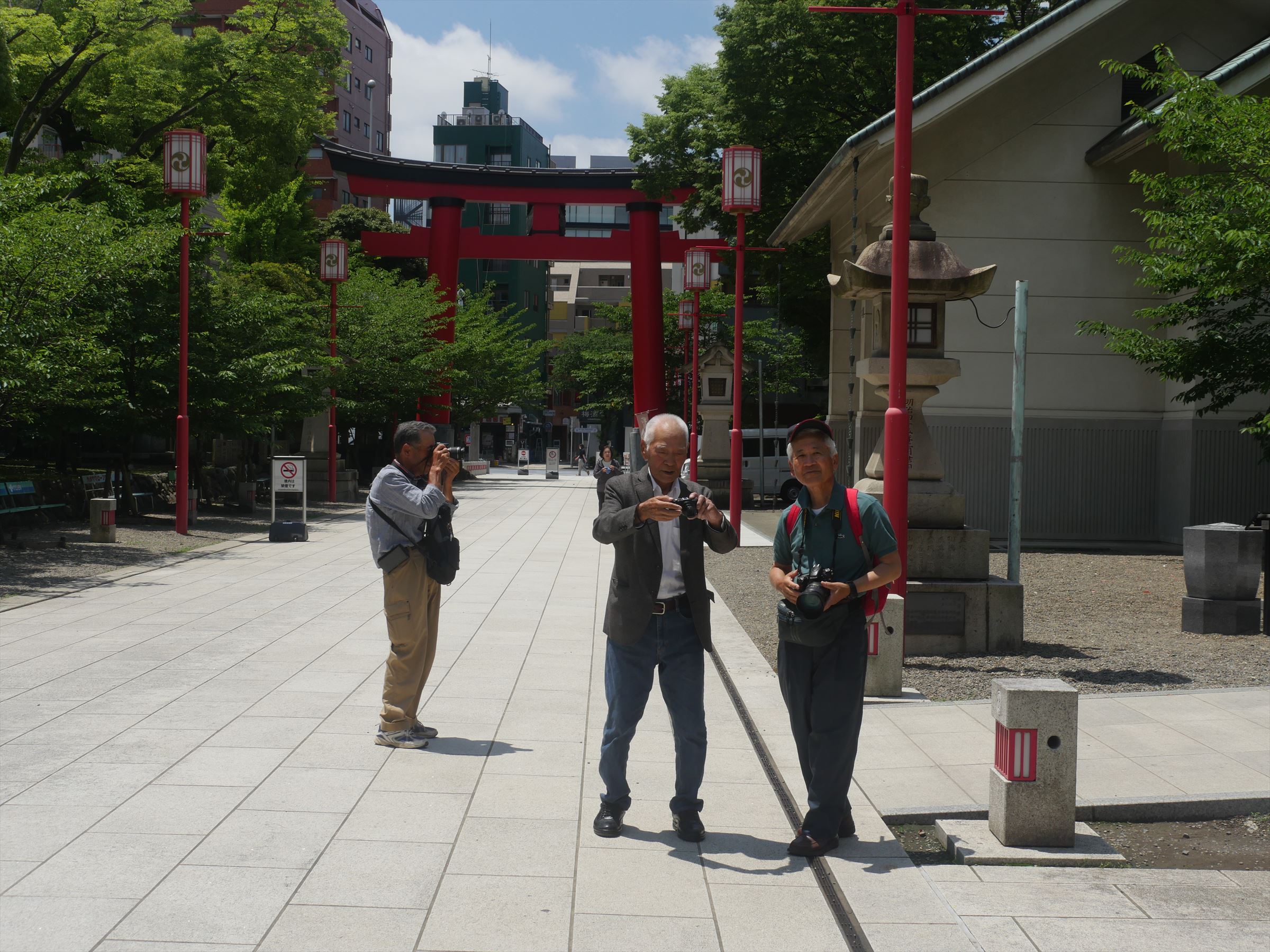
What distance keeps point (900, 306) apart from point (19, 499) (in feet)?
50.7

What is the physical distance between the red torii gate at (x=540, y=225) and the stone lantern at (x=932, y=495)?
31.6 metres

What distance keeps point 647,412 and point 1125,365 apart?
61.7 feet

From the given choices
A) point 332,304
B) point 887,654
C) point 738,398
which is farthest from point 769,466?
point 887,654

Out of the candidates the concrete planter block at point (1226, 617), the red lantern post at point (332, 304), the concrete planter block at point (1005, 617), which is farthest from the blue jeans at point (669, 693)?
the red lantern post at point (332, 304)

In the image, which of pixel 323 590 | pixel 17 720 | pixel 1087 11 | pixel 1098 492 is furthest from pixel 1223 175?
pixel 17 720

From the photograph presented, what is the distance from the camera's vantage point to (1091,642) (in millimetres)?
10812

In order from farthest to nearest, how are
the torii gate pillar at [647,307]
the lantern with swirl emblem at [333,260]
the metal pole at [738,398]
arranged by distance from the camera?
1. the torii gate pillar at [647,307]
2. the lantern with swirl emblem at [333,260]
3. the metal pole at [738,398]

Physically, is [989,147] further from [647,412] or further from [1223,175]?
[647,412]

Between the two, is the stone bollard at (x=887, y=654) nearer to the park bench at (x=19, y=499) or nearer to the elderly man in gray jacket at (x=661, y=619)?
the elderly man in gray jacket at (x=661, y=619)

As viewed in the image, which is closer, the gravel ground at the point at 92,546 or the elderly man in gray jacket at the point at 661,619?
the elderly man in gray jacket at the point at 661,619

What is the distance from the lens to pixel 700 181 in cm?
3300

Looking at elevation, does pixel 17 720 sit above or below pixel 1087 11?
below

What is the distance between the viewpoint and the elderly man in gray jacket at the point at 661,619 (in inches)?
205

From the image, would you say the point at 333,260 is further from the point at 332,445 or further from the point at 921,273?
the point at 921,273
